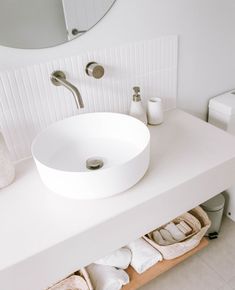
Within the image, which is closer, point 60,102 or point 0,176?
point 0,176

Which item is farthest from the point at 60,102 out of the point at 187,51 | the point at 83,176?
the point at 187,51

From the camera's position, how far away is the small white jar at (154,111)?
4.09 ft

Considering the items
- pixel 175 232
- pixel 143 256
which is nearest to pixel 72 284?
pixel 143 256

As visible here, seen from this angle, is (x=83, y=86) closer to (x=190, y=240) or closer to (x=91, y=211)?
(x=91, y=211)

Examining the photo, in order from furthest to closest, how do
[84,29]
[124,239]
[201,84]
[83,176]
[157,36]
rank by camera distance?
[201,84], [157,36], [84,29], [124,239], [83,176]

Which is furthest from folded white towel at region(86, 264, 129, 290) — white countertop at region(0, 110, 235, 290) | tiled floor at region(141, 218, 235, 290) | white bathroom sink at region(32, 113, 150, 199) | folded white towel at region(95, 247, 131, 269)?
white bathroom sink at region(32, 113, 150, 199)

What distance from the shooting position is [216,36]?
1435 millimetres

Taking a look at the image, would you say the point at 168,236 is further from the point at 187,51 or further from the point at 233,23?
the point at 233,23

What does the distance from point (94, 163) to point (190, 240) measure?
803mm

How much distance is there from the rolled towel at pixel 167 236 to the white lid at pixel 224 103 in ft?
2.45

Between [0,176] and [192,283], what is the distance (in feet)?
3.77

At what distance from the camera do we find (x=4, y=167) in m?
0.95

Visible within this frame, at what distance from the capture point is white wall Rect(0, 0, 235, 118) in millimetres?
1095

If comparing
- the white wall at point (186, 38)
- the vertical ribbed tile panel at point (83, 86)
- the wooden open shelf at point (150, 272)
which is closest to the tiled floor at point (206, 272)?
the wooden open shelf at point (150, 272)
